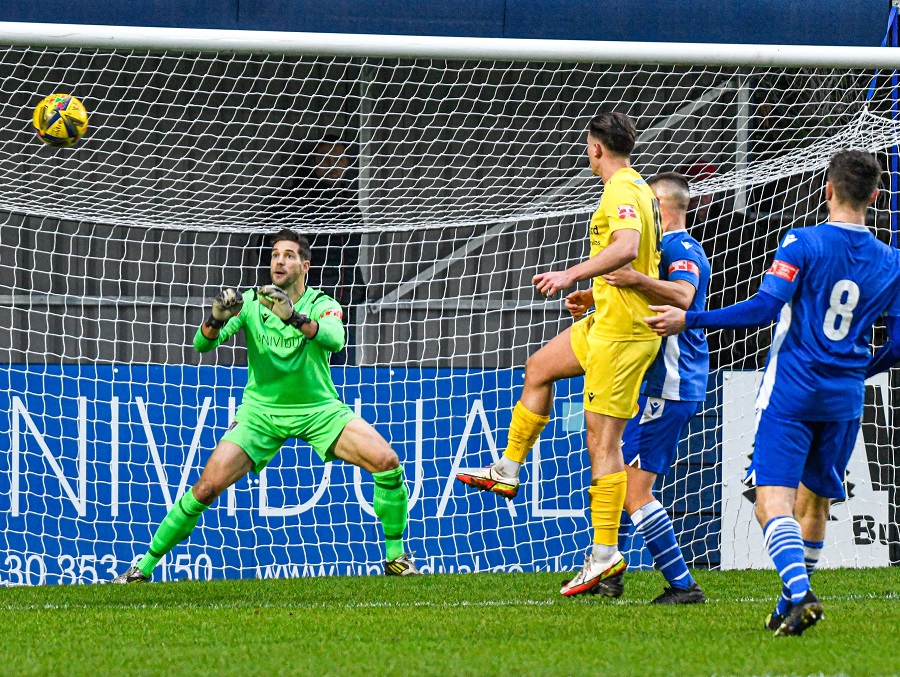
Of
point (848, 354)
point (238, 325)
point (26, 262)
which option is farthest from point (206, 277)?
point (848, 354)

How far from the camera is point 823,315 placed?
4.03 meters

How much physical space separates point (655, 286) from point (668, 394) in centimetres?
63

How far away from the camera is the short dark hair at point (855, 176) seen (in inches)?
159

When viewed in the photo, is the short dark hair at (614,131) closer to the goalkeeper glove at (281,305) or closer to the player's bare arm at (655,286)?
the player's bare arm at (655,286)

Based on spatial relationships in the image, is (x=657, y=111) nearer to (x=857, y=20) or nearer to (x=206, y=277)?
A: (x=857, y=20)

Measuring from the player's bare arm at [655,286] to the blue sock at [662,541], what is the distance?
0.83 metres

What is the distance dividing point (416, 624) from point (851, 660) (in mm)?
1596

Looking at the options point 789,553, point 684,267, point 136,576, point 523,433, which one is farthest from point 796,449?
point 136,576

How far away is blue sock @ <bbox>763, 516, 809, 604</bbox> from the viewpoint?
3.83m

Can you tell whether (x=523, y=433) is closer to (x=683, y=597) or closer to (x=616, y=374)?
(x=616, y=374)

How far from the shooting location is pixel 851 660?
351 centimetres

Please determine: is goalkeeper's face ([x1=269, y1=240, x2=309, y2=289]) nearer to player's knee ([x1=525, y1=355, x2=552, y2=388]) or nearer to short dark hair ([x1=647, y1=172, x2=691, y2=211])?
player's knee ([x1=525, y1=355, x2=552, y2=388])

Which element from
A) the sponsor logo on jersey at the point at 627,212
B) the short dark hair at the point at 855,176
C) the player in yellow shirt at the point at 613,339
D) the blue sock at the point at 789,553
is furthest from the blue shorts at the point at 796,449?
the sponsor logo on jersey at the point at 627,212


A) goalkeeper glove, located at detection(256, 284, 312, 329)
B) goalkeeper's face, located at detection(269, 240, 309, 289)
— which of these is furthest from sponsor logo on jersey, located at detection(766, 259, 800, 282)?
goalkeeper's face, located at detection(269, 240, 309, 289)
